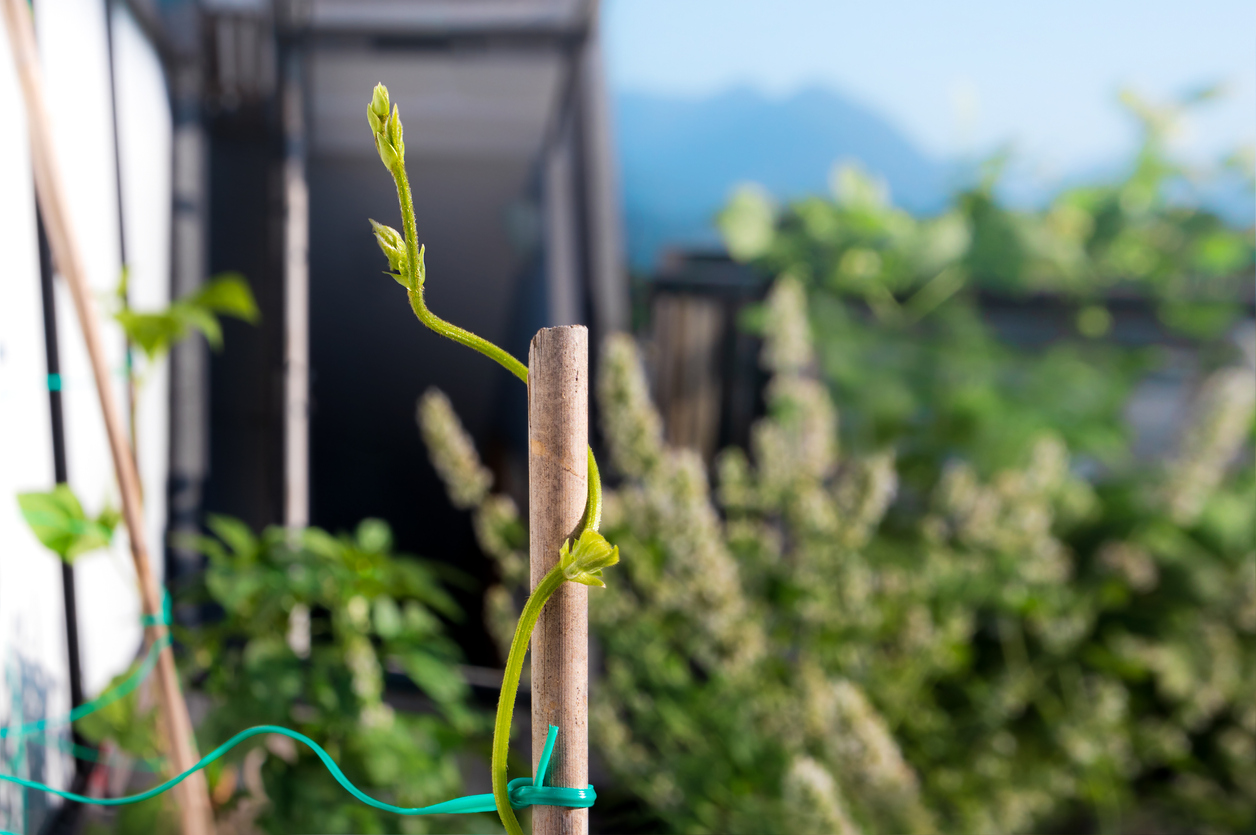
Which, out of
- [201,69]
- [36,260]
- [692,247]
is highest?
[201,69]

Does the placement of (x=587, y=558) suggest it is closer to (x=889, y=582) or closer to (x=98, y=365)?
(x=98, y=365)

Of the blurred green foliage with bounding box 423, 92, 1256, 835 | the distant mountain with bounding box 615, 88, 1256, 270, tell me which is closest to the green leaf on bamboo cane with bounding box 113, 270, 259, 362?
the blurred green foliage with bounding box 423, 92, 1256, 835

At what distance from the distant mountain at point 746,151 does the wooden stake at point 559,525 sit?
1.50 meters

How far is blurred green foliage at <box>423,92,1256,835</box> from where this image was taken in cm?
108

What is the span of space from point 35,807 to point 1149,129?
88.0 inches

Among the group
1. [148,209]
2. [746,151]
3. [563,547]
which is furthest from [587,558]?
[746,151]

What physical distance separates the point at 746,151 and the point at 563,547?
1.61 meters

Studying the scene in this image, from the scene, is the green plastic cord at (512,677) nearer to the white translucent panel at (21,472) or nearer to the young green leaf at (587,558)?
the young green leaf at (587,558)

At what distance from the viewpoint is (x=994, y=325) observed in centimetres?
171

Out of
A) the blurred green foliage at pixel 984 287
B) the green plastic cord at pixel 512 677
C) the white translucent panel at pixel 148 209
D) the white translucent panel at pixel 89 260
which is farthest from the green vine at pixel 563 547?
the blurred green foliage at pixel 984 287

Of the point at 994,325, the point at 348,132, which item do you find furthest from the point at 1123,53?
the point at 348,132

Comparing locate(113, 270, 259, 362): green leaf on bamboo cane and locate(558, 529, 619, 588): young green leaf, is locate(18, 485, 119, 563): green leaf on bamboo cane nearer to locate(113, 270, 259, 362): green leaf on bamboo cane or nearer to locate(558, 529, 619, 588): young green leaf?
locate(113, 270, 259, 362): green leaf on bamboo cane

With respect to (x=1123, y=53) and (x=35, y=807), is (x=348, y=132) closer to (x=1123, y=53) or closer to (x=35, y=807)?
(x=35, y=807)

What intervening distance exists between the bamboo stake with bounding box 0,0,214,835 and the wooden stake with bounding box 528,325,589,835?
0.48 meters
